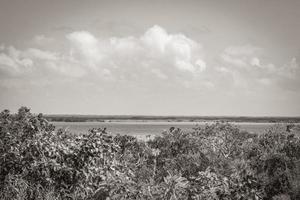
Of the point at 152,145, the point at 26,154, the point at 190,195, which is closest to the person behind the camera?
the point at 190,195

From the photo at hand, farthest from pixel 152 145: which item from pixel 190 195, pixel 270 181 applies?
pixel 190 195

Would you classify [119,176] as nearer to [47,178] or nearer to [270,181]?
[47,178]

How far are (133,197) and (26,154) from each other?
13.9 ft

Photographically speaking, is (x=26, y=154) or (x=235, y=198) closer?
(x=235, y=198)

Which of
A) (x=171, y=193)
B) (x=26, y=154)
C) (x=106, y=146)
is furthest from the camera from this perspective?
(x=26, y=154)

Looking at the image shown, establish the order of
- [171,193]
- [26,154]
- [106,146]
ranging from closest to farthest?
[171,193]
[106,146]
[26,154]

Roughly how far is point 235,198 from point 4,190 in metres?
6.38

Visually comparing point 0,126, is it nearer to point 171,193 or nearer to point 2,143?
point 2,143

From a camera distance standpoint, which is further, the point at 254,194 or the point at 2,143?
the point at 2,143

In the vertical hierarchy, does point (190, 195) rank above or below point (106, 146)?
below

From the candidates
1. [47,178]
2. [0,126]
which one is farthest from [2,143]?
[47,178]

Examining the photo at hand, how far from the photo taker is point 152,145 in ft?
70.4

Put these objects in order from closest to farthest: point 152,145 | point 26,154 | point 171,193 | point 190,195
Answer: point 171,193 → point 190,195 → point 26,154 → point 152,145

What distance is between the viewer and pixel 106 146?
39.1 ft
